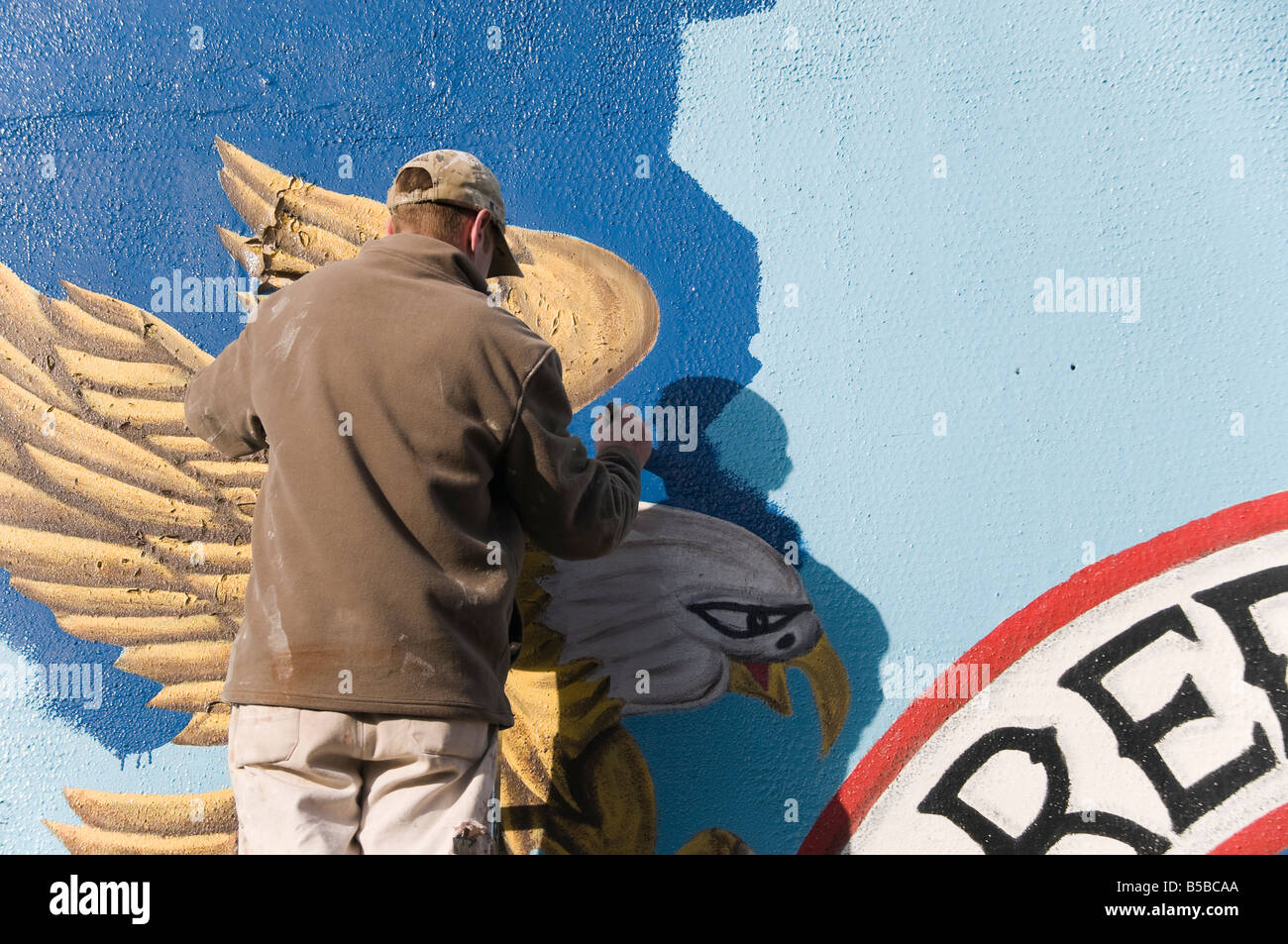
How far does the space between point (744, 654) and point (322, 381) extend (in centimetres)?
122

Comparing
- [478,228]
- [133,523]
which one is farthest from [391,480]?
[133,523]

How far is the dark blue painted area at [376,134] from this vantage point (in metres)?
2.44

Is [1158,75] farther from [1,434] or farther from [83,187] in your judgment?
[1,434]

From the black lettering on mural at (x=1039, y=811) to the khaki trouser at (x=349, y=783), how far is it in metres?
1.20

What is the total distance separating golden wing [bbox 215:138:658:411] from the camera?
2.45m

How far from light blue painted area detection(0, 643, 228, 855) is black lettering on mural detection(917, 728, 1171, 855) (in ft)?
5.58

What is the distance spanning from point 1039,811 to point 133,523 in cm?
223

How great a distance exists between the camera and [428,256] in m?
1.79

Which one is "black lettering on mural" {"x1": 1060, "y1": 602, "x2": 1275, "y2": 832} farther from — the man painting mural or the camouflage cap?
the camouflage cap
